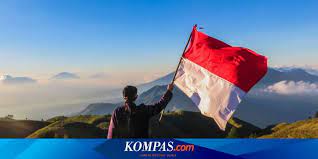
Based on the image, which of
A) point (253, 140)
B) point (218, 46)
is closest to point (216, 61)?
point (218, 46)

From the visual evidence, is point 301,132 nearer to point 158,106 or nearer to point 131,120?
point 158,106

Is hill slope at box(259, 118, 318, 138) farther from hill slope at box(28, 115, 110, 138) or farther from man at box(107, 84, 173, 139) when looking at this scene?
man at box(107, 84, 173, 139)

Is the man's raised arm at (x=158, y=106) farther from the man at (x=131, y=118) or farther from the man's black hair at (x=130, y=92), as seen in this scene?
the man's black hair at (x=130, y=92)

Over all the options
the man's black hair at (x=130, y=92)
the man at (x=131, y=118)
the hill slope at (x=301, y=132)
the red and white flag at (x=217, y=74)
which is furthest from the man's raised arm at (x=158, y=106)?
the hill slope at (x=301, y=132)

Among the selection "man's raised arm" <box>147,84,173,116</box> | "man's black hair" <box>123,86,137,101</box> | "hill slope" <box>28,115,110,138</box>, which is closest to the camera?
"man's black hair" <box>123,86,137,101</box>

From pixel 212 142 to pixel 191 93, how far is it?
3710mm

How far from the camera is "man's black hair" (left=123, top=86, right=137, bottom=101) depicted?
1287 centimetres

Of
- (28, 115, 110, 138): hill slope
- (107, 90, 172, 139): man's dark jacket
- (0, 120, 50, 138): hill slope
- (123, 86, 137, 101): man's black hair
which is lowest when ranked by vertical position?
(0, 120, 50, 138): hill slope

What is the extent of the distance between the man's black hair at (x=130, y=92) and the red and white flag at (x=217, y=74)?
3442 mm

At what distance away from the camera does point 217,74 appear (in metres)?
16.1

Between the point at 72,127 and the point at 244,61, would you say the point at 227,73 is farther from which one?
the point at 72,127

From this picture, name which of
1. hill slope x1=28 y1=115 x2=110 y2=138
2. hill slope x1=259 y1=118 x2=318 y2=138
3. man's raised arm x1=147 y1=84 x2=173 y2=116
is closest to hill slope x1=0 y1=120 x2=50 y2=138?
hill slope x1=28 y1=115 x2=110 y2=138

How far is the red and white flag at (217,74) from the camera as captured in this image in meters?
15.4

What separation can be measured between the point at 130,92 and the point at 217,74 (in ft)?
14.6
